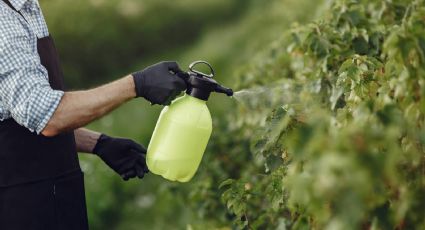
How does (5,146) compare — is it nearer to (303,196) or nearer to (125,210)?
(303,196)

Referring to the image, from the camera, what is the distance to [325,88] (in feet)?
11.1

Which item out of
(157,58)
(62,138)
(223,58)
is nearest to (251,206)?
(62,138)

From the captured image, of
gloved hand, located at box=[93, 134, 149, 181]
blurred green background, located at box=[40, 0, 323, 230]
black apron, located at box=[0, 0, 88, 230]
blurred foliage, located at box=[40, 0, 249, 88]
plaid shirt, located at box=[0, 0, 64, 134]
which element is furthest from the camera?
blurred foliage, located at box=[40, 0, 249, 88]

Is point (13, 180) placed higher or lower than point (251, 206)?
higher

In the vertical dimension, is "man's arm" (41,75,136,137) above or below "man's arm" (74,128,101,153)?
above

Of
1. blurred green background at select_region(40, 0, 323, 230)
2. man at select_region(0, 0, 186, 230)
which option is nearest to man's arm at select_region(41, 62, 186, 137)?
man at select_region(0, 0, 186, 230)

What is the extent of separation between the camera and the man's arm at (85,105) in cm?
244

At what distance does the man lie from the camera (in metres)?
2.40

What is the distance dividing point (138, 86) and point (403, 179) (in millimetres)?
1004

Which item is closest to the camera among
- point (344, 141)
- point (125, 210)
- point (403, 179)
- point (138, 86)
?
point (344, 141)

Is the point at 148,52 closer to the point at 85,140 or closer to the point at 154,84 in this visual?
the point at 85,140

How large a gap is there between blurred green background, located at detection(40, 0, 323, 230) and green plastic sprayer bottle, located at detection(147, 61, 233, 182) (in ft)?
4.34

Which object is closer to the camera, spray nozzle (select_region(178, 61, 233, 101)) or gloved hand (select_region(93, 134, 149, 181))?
spray nozzle (select_region(178, 61, 233, 101))

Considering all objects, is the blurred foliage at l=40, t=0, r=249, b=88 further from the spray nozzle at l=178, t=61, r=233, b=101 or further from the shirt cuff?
the shirt cuff
